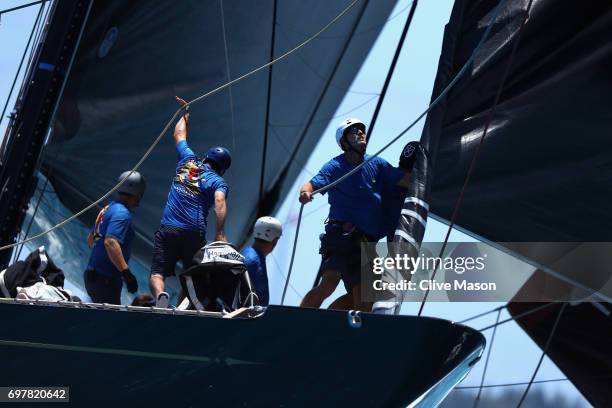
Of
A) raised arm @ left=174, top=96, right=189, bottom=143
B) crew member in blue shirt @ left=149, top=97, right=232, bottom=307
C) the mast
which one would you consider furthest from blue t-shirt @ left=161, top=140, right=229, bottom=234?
the mast

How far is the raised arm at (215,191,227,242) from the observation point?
6.84 metres

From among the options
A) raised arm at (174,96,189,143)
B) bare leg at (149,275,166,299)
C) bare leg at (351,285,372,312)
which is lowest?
bare leg at (351,285,372,312)

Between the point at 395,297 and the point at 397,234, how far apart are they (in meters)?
0.34

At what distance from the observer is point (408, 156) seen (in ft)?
22.6

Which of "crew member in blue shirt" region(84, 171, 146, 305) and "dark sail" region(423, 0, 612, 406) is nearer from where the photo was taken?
"dark sail" region(423, 0, 612, 406)

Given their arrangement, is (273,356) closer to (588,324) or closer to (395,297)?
(395,297)

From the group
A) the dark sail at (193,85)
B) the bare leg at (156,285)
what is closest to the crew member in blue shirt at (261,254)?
the bare leg at (156,285)

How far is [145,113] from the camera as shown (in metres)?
9.87

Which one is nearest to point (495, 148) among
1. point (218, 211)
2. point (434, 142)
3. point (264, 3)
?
point (434, 142)

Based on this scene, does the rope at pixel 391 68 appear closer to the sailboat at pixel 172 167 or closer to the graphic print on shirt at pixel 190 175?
the sailboat at pixel 172 167

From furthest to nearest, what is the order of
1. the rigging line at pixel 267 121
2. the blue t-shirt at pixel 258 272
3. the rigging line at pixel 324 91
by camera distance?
the rigging line at pixel 324 91
the rigging line at pixel 267 121
the blue t-shirt at pixel 258 272

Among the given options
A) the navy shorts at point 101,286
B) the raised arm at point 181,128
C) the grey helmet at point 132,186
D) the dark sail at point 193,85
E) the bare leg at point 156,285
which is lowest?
the bare leg at point 156,285

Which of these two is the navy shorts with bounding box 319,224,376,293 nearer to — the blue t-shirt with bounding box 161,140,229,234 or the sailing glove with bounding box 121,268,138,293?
the blue t-shirt with bounding box 161,140,229,234

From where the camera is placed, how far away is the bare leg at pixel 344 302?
680 cm
